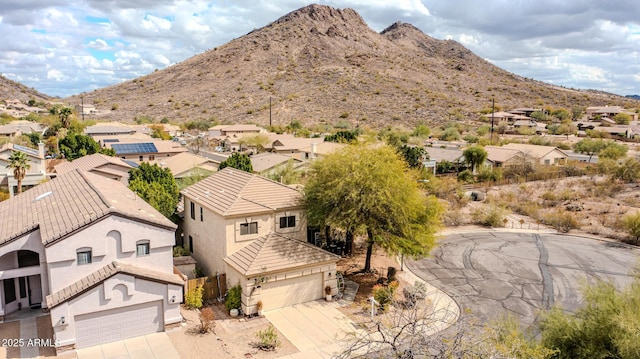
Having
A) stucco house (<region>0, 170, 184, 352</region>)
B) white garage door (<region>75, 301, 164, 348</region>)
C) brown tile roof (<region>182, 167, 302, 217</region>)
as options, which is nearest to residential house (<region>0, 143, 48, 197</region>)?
brown tile roof (<region>182, 167, 302, 217</region>)

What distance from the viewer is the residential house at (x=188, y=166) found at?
153ft

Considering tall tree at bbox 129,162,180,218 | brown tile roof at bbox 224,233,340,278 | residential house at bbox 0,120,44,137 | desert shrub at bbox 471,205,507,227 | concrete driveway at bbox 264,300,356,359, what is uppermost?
residential house at bbox 0,120,44,137

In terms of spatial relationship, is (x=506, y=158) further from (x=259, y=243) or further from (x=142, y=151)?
(x=142, y=151)

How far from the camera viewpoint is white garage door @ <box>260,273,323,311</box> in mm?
Answer: 23609

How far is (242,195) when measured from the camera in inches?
1054

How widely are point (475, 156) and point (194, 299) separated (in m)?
44.3

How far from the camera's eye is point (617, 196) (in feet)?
160

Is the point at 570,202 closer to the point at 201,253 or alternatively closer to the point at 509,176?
the point at 509,176

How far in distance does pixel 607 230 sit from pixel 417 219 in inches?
876

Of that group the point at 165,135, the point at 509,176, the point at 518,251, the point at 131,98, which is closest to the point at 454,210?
the point at 518,251

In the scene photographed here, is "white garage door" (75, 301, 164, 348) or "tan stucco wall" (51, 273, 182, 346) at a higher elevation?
"tan stucco wall" (51, 273, 182, 346)

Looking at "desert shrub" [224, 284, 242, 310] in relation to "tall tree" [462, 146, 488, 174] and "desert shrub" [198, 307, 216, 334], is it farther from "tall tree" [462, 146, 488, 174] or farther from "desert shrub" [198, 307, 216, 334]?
"tall tree" [462, 146, 488, 174]

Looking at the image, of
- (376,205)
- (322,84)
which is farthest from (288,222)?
(322,84)

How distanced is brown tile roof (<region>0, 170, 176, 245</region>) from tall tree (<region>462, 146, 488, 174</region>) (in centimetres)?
4292
